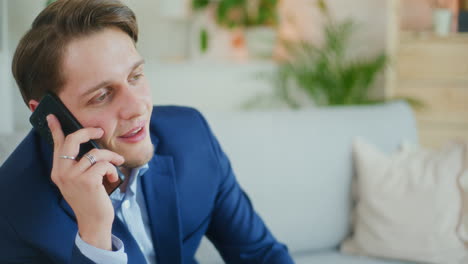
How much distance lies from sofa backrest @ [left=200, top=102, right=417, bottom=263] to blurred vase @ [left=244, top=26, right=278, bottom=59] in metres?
2.18

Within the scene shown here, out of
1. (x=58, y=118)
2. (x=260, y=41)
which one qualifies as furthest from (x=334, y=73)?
(x=58, y=118)

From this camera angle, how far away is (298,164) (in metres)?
2.00

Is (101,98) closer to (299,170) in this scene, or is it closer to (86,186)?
(86,186)

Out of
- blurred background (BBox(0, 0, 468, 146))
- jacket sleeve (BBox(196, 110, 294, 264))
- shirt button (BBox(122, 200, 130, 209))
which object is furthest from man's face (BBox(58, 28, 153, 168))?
blurred background (BBox(0, 0, 468, 146))

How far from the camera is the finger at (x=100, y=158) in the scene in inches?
42.6

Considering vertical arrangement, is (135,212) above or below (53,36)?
below

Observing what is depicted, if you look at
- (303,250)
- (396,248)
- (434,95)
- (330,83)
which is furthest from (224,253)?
(434,95)

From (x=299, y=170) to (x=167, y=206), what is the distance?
2.47 feet

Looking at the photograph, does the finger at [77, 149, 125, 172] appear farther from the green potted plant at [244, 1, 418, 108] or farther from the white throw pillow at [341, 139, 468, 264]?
the green potted plant at [244, 1, 418, 108]

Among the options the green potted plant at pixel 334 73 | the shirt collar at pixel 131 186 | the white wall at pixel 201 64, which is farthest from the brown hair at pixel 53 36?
the white wall at pixel 201 64

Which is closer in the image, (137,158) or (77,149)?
(77,149)

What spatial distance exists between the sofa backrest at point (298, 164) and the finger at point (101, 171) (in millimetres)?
759

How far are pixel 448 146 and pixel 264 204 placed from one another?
70cm

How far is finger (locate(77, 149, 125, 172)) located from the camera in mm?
1081
